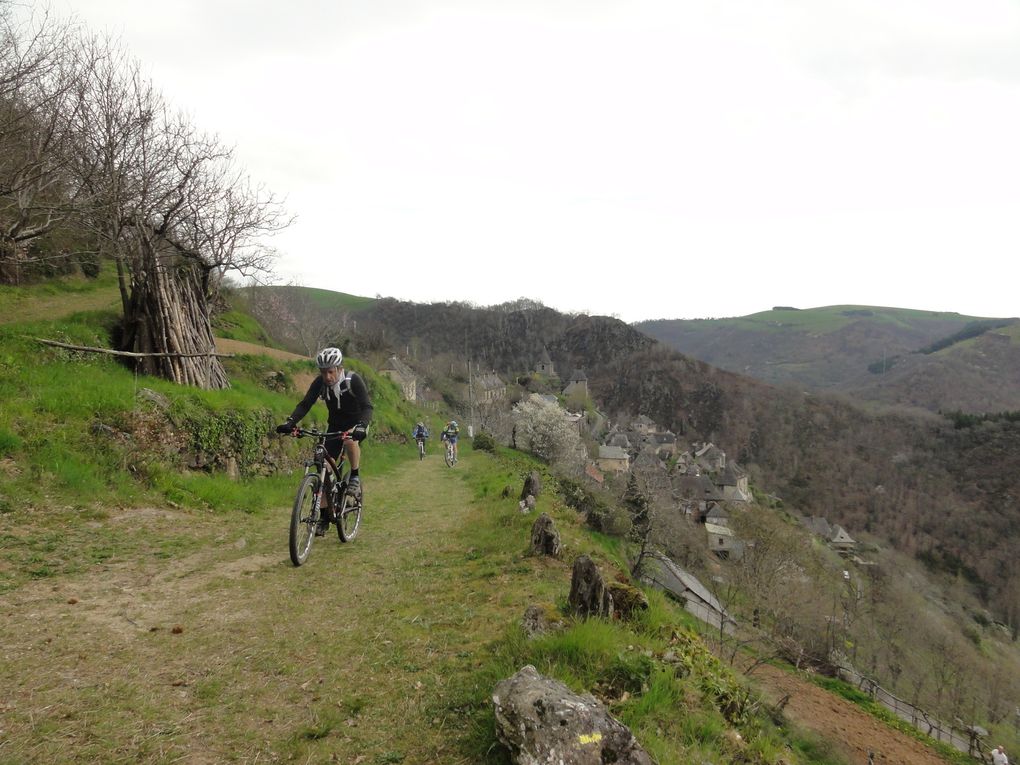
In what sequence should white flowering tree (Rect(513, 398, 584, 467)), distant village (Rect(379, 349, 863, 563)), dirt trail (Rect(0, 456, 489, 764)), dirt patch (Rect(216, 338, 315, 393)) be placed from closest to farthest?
dirt trail (Rect(0, 456, 489, 764)) < dirt patch (Rect(216, 338, 315, 393)) < white flowering tree (Rect(513, 398, 584, 467)) < distant village (Rect(379, 349, 863, 563))

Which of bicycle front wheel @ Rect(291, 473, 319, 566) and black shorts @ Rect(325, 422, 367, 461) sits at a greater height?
black shorts @ Rect(325, 422, 367, 461)

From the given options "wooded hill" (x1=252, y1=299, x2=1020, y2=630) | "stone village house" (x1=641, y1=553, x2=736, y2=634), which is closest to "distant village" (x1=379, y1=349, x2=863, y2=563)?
"wooded hill" (x1=252, y1=299, x2=1020, y2=630)

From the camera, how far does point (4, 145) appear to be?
1002cm

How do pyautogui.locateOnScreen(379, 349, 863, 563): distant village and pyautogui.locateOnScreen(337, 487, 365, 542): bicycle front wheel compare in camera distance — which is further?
pyautogui.locateOnScreen(379, 349, 863, 563): distant village

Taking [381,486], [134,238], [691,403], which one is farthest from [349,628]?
[691,403]

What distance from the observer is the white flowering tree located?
42.7m

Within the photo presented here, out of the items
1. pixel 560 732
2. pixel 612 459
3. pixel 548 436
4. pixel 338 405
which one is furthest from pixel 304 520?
pixel 612 459

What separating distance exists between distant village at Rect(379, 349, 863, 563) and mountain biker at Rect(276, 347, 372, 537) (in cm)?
2850

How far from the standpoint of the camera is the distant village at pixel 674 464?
52.1m

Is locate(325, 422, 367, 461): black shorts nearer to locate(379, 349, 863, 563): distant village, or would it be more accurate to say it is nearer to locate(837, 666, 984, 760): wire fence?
locate(837, 666, 984, 760): wire fence

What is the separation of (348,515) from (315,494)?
1.14 m

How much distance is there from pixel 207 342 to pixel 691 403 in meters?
127

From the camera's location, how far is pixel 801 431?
367 feet

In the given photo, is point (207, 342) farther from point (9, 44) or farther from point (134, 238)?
point (9, 44)
